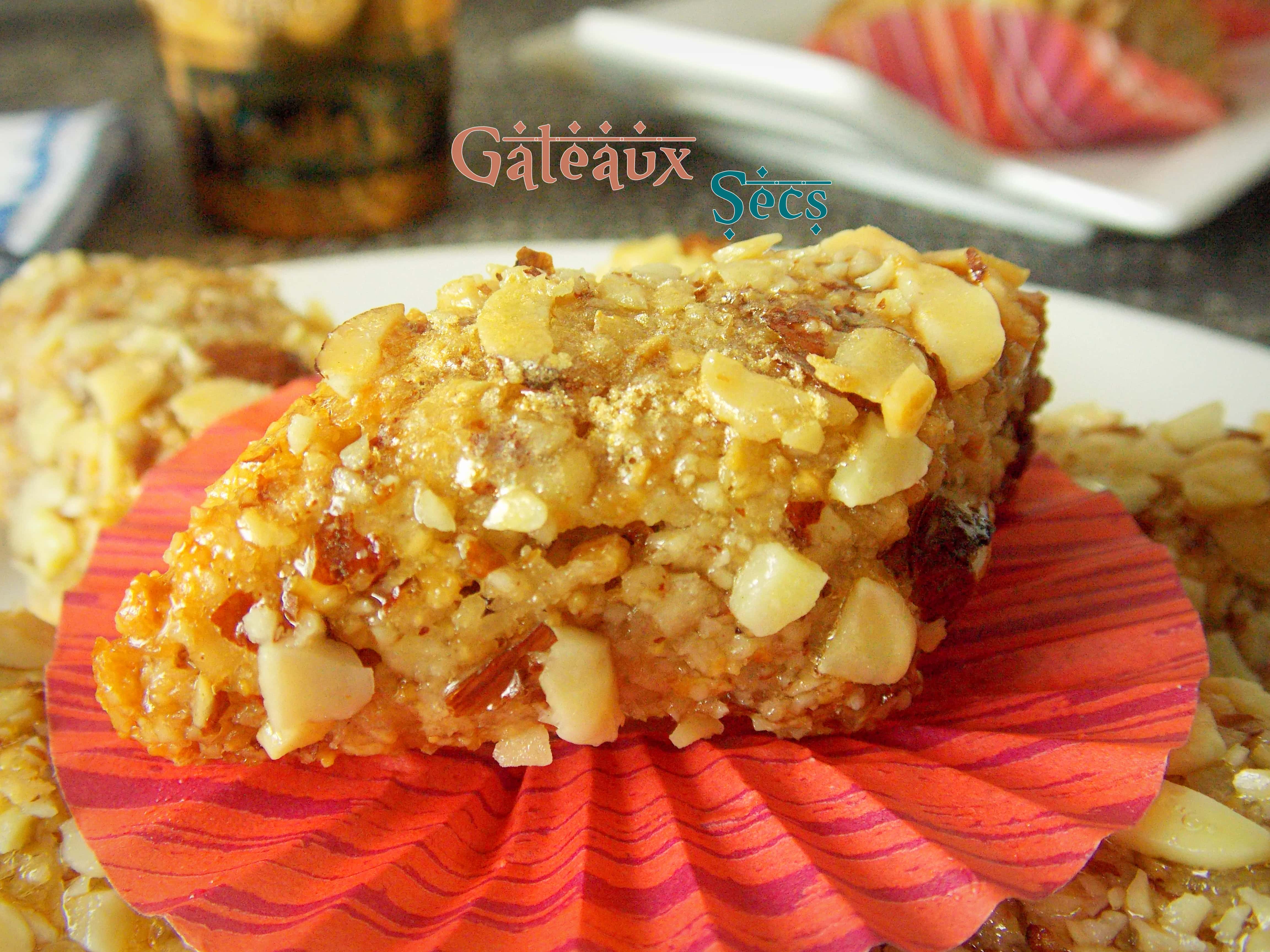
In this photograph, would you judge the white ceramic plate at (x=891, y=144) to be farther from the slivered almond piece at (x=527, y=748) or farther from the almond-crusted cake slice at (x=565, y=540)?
the slivered almond piece at (x=527, y=748)

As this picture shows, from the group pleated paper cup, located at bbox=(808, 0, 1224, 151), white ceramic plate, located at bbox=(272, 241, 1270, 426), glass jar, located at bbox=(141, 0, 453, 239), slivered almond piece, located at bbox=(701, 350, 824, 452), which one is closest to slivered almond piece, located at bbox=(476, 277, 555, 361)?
slivered almond piece, located at bbox=(701, 350, 824, 452)

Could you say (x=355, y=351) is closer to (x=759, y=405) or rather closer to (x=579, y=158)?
(x=759, y=405)

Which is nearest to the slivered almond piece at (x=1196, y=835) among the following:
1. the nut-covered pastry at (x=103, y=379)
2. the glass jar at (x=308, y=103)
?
the nut-covered pastry at (x=103, y=379)

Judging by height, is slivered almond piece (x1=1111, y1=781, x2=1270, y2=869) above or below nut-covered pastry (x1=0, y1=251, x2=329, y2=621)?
above

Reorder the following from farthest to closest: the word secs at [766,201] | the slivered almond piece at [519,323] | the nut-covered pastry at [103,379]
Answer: the nut-covered pastry at [103,379] → the word secs at [766,201] → the slivered almond piece at [519,323]

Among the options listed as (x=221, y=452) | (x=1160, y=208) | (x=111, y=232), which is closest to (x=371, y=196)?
(x=111, y=232)

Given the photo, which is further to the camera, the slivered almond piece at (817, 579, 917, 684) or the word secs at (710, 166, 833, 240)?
the word secs at (710, 166, 833, 240)

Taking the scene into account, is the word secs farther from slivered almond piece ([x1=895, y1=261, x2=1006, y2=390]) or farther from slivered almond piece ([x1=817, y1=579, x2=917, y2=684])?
slivered almond piece ([x1=817, y1=579, x2=917, y2=684])
